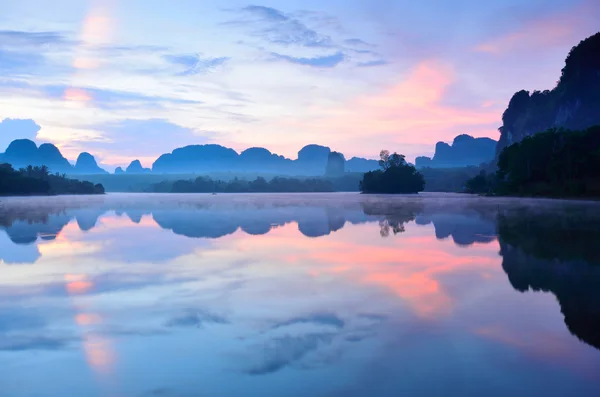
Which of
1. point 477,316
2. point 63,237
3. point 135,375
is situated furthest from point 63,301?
point 63,237

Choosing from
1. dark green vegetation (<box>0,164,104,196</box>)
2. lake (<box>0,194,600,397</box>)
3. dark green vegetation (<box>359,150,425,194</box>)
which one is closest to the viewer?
lake (<box>0,194,600,397</box>)

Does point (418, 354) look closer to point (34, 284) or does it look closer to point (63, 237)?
point (34, 284)

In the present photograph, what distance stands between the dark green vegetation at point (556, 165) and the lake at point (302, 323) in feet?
229

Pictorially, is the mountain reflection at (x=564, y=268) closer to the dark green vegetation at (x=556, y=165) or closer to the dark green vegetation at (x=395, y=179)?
the dark green vegetation at (x=556, y=165)

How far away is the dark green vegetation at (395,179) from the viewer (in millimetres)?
162500

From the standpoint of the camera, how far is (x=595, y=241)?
19094 millimetres

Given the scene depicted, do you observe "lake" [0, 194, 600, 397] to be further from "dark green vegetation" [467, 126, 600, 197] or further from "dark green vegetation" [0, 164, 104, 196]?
"dark green vegetation" [0, 164, 104, 196]

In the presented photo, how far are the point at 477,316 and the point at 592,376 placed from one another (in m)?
2.82

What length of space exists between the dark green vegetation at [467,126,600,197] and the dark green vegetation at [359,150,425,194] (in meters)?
65.2

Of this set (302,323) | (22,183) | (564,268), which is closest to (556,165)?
(564,268)

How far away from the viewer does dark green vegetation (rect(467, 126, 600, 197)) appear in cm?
7650

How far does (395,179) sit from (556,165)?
269 feet

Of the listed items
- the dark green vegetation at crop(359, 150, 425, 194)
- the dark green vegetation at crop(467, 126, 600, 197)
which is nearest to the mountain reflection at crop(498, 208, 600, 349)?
the dark green vegetation at crop(467, 126, 600, 197)

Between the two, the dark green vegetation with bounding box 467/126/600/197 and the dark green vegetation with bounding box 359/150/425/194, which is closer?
the dark green vegetation with bounding box 467/126/600/197
